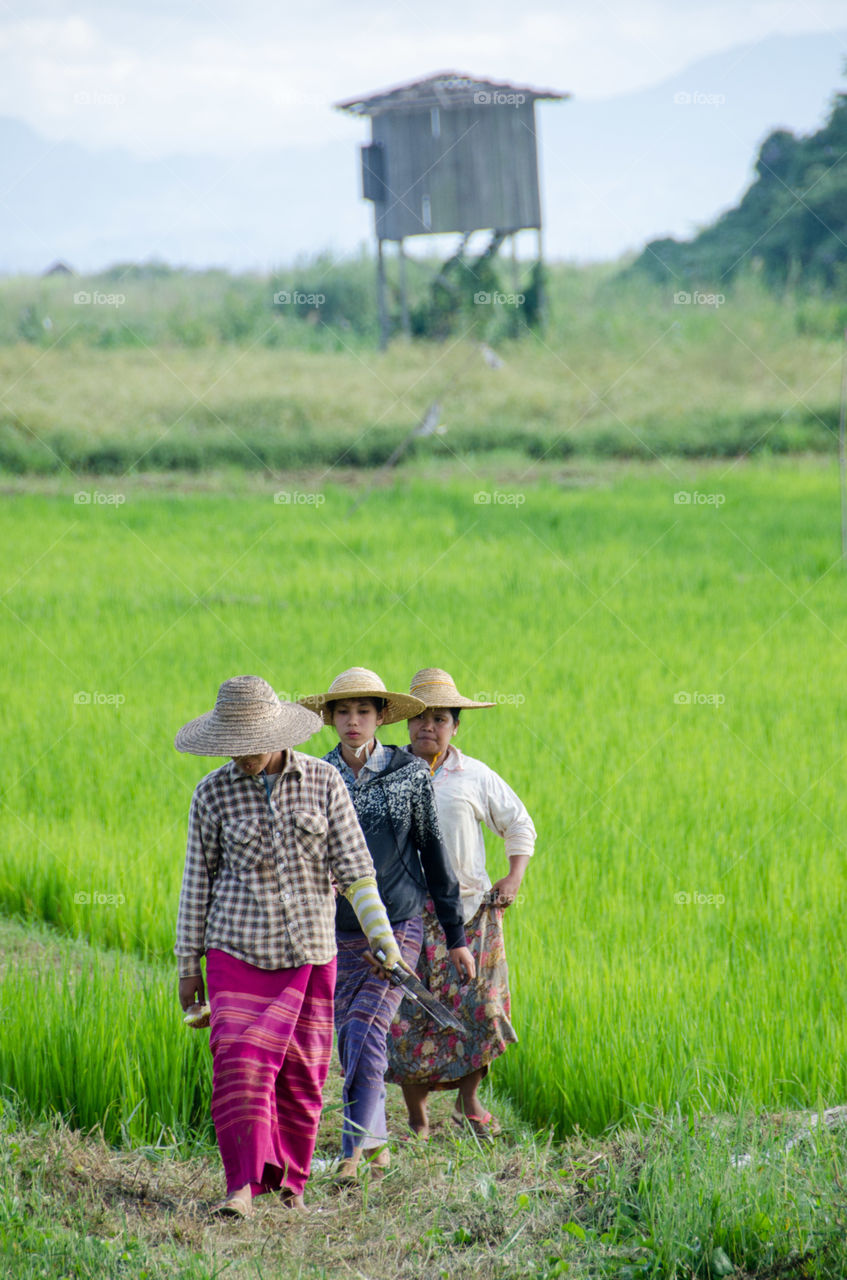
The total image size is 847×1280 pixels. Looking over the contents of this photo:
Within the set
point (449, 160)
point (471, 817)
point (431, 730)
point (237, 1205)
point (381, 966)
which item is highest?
point (449, 160)

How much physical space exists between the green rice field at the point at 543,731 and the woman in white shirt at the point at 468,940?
10.8 inches

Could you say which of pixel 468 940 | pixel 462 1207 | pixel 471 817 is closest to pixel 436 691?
pixel 471 817

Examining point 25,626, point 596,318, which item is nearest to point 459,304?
point 596,318

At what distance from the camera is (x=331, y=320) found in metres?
26.5

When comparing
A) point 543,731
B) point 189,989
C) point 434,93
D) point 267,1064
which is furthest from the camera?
point 434,93

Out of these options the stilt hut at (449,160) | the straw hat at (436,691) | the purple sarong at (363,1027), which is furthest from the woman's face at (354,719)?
the stilt hut at (449,160)

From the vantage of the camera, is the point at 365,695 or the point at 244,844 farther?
the point at 365,695

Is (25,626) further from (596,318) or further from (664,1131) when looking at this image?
(596,318)

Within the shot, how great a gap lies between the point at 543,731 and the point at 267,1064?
4112 millimetres

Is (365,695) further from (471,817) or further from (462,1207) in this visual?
(462,1207)

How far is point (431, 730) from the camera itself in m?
3.45

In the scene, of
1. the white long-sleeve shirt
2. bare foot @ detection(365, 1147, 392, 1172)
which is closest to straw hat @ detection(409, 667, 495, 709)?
the white long-sleeve shirt

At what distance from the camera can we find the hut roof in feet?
61.4

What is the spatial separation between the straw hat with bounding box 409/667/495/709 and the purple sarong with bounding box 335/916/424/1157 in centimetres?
58
